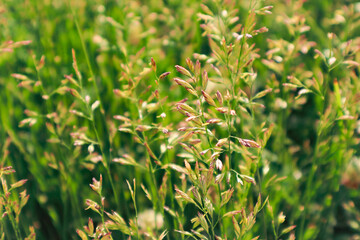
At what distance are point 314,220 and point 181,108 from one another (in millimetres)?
649

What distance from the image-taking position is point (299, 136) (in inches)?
56.6

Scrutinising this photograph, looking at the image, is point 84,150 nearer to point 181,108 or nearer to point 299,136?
point 181,108

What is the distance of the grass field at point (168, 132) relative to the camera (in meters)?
0.85

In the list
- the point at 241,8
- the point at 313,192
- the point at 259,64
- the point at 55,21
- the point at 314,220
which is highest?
the point at 55,21

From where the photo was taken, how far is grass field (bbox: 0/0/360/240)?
848 millimetres

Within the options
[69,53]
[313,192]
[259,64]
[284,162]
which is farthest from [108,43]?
[313,192]

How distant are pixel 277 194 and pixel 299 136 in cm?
40

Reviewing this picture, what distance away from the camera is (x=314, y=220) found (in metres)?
1.09

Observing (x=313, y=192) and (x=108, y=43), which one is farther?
(x=108, y=43)

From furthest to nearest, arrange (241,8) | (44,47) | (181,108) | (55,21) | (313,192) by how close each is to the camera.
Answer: (241,8) < (55,21) < (44,47) < (313,192) < (181,108)

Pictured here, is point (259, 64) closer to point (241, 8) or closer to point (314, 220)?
point (241, 8)

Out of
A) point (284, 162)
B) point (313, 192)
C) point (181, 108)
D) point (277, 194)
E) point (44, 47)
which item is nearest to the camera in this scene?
point (181, 108)

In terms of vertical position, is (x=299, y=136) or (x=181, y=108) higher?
(x=181, y=108)

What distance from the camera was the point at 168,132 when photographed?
865 millimetres
